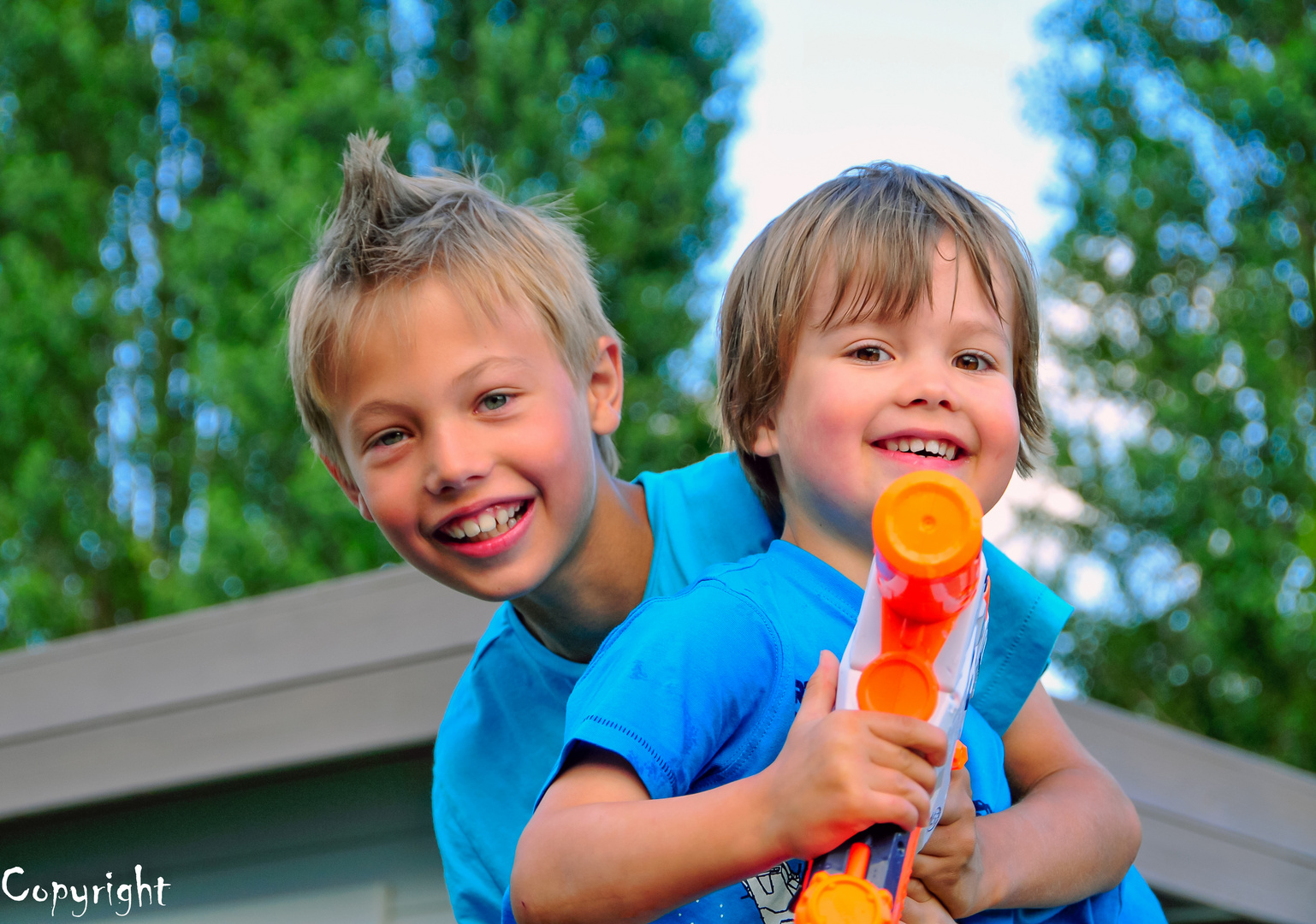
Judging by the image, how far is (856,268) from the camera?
1.53 meters

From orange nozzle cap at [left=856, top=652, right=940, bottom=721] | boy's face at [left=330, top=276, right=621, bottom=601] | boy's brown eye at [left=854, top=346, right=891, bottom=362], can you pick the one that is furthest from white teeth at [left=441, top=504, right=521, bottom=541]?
orange nozzle cap at [left=856, top=652, right=940, bottom=721]

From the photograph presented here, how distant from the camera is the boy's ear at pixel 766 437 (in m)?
1.66

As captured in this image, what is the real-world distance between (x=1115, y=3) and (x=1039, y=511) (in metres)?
5.43

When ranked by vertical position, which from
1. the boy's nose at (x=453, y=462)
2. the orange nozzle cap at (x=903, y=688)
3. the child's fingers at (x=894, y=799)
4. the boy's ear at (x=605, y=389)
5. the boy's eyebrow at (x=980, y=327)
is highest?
the boy's ear at (x=605, y=389)

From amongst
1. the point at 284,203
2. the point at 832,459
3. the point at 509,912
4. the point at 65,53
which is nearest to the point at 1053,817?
the point at 832,459

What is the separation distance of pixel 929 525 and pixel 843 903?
1.01ft

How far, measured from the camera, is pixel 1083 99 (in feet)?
43.6

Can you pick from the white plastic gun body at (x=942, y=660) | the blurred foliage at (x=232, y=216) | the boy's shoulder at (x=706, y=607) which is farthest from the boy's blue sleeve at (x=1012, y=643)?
the blurred foliage at (x=232, y=216)

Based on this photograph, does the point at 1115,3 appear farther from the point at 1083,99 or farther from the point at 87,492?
the point at 87,492

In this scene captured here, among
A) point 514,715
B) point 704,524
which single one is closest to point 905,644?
point 704,524

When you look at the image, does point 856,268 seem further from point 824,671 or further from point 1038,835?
point 1038,835

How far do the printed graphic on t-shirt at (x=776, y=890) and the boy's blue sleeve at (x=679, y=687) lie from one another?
0.13 metres

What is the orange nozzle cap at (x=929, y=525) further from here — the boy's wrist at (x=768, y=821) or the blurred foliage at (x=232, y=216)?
the blurred foliage at (x=232, y=216)

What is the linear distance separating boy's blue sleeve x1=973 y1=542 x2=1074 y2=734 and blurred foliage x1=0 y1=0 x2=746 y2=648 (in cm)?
959
